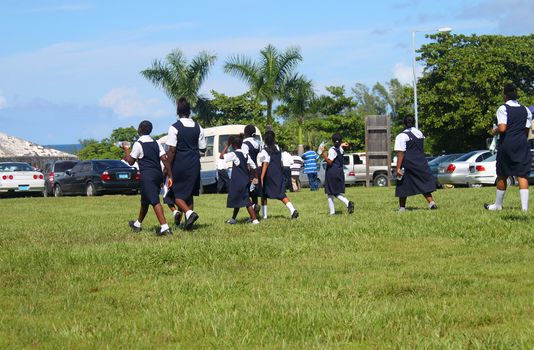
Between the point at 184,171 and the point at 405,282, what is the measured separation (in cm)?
606

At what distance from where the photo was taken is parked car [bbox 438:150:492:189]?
3206cm

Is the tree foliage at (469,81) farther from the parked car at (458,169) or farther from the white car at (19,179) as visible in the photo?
the white car at (19,179)

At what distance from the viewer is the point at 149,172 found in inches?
492

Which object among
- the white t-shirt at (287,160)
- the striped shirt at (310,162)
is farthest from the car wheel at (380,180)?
the white t-shirt at (287,160)

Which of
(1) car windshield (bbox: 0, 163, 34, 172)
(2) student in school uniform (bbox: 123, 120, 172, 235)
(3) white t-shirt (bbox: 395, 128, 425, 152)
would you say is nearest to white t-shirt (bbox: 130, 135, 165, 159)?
(2) student in school uniform (bbox: 123, 120, 172, 235)

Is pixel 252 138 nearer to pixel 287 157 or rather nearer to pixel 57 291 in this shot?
pixel 57 291

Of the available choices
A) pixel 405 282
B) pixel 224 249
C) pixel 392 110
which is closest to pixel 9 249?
pixel 224 249

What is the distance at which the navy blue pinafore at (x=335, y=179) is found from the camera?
16406 mm

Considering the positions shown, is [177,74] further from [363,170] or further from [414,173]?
[414,173]

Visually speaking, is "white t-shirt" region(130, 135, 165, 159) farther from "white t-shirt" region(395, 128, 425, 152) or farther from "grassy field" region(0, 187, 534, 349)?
"white t-shirt" region(395, 128, 425, 152)

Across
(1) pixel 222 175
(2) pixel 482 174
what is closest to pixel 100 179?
(1) pixel 222 175

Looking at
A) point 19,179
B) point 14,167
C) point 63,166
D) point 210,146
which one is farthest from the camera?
point 63,166

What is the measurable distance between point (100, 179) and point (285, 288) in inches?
1069

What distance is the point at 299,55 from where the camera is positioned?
4869 centimetres
